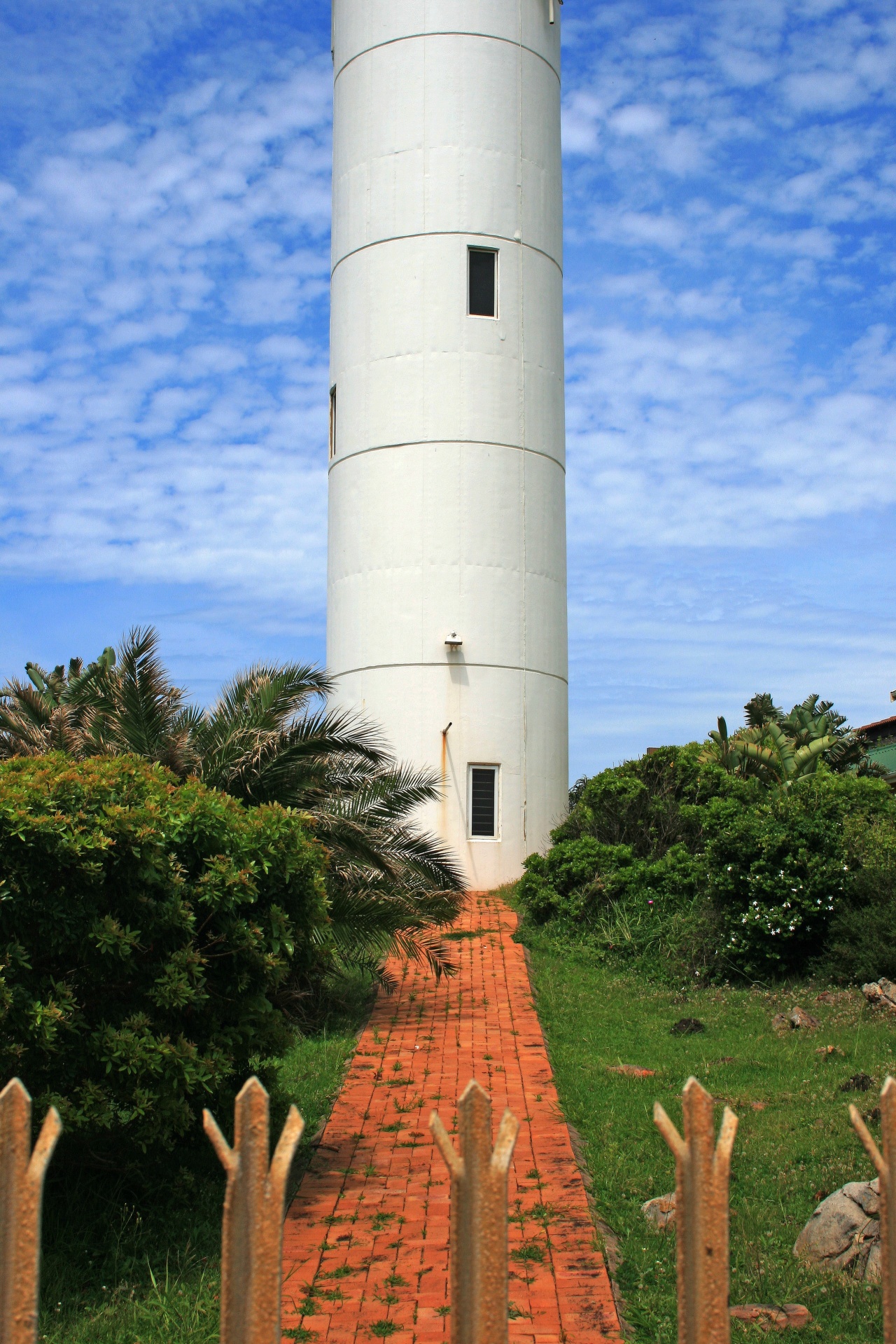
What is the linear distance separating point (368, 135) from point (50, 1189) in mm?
20671

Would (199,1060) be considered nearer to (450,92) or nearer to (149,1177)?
(149,1177)

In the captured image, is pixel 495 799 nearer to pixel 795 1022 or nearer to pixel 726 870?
pixel 726 870

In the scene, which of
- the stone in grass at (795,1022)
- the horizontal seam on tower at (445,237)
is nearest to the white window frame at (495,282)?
the horizontal seam on tower at (445,237)

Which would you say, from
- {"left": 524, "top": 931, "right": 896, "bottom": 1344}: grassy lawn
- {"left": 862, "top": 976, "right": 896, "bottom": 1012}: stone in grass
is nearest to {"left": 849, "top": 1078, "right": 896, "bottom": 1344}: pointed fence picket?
{"left": 524, "top": 931, "right": 896, "bottom": 1344}: grassy lawn

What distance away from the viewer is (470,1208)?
2.54m

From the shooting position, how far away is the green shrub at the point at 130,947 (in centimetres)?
614

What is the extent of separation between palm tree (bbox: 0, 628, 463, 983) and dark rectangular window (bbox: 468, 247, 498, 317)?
12.2 m

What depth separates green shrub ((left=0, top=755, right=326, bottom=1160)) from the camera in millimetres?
6145

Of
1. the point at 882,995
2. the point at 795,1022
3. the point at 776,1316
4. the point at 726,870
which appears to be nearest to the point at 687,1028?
the point at 795,1022

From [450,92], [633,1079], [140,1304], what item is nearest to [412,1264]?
[140,1304]

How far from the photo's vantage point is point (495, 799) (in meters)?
21.7

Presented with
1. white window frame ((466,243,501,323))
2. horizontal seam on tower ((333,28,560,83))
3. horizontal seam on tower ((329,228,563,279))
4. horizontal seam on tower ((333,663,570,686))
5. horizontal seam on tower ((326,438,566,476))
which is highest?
horizontal seam on tower ((333,28,560,83))

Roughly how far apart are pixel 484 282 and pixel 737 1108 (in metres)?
17.4

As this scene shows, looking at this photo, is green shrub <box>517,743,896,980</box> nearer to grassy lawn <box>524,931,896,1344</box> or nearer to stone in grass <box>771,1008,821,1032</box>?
grassy lawn <box>524,931,896,1344</box>
